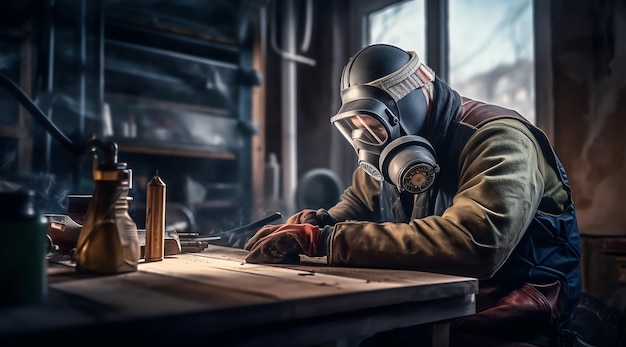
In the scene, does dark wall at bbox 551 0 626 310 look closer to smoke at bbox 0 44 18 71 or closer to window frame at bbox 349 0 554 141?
window frame at bbox 349 0 554 141

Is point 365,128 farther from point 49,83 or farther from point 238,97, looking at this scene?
point 238,97

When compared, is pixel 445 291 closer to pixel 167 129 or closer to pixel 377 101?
pixel 377 101

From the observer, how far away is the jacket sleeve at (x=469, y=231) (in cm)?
132

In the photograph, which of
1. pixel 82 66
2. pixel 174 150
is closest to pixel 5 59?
pixel 82 66

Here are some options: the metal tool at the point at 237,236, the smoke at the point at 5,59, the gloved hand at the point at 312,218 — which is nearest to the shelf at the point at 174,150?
the smoke at the point at 5,59

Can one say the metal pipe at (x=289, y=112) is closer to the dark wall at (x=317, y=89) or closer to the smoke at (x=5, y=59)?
the dark wall at (x=317, y=89)

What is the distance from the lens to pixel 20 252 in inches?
34.0

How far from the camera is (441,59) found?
3750 millimetres

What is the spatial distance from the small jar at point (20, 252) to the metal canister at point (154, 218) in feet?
1.72

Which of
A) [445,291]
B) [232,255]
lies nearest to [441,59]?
[232,255]

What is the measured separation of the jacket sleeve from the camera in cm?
132

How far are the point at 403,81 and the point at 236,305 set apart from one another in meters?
1.05

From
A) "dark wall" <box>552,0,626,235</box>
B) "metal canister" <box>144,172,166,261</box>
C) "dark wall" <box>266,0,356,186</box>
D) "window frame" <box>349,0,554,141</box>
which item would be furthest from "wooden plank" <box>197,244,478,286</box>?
"dark wall" <box>266,0,356,186</box>

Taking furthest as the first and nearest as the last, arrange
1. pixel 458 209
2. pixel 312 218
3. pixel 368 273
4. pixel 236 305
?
pixel 312 218
pixel 458 209
pixel 368 273
pixel 236 305
